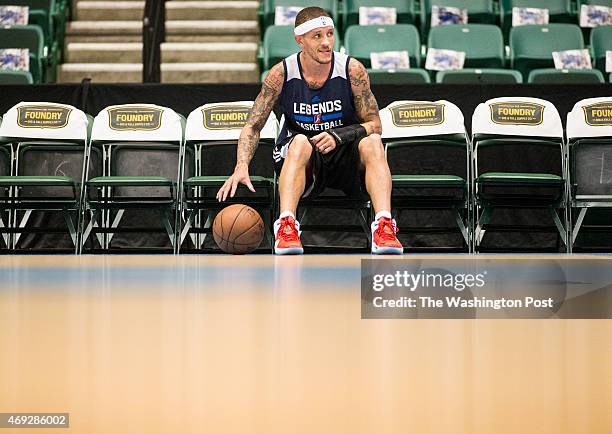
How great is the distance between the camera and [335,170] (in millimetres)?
4773

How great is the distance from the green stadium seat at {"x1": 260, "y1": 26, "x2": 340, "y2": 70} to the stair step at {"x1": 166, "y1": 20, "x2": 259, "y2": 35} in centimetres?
135

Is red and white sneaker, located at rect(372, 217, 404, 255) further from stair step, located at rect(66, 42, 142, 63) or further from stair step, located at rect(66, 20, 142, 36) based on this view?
stair step, located at rect(66, 20, 142, 36)

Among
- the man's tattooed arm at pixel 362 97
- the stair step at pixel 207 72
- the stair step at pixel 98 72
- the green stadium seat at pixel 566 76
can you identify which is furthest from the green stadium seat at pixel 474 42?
the stair step at pixel 98 72

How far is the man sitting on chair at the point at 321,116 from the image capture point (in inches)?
179

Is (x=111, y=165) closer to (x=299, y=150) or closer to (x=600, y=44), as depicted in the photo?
(x=299, y=150)

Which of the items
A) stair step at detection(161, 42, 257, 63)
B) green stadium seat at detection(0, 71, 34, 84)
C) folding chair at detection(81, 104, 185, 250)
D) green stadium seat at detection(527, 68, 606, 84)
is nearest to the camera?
folding chair at detection(81, 104, 185, 250)

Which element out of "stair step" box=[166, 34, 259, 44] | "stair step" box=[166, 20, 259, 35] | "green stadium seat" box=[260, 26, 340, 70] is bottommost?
"green stadium seat" box=[260, 26, 340, 70]

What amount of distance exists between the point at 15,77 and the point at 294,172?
3241mm

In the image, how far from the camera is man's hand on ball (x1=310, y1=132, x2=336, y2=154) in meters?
4.39

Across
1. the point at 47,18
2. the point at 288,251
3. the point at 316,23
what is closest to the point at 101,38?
the point at 47,18

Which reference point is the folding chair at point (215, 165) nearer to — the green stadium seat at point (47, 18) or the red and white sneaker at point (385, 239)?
the red and white sneaker at point (385, 239)

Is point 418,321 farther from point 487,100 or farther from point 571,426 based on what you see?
point 487,100

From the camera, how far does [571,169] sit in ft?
18.6

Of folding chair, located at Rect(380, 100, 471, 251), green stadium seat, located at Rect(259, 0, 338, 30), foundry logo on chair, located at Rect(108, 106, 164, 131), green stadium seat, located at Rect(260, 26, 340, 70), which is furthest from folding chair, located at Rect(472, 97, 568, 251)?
green stadium seat, located at Rect(259, 0, 338, 30)
